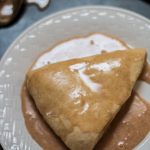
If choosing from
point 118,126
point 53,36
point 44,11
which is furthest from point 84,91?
point 44,11

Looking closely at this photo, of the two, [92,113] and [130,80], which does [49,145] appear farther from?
A: [130,80]

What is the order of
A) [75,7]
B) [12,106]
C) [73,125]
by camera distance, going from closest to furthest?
[73,125] < [12,106] < [75,7]

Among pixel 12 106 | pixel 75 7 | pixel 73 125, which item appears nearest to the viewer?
pixel 73 125

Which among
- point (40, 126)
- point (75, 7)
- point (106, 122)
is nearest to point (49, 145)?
point (40, 126)

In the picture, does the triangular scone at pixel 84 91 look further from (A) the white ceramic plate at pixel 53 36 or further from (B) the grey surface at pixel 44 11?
(B) the grey surface at pixel 44 11

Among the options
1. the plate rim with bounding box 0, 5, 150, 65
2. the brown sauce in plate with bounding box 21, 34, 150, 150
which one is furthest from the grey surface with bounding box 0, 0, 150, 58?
the brown sauce in plate with bounding box 21, 34, 150, 150

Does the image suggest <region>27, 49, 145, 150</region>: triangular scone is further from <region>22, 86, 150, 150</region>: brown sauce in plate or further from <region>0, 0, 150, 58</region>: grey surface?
<region>0, 0, 150, 58</region>: grey surface

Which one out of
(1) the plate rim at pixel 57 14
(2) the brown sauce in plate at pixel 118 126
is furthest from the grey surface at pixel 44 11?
(2) the brown sauce in plate at pixel 118 126
